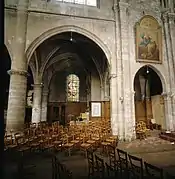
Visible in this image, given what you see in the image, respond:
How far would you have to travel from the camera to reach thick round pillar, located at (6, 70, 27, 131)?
10.3m

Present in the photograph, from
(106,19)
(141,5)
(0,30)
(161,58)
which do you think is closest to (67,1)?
(106,19)

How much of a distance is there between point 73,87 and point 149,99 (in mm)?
11299

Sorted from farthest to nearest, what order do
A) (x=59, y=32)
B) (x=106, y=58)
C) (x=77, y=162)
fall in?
1. (x=106, y=58)
2. (x=59, y=32)
3. (x=77, y=162)

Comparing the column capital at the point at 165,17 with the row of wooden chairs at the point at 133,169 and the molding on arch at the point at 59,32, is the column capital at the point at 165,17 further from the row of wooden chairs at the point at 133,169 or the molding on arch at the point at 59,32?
the row of wooden chairs at the point at 133,169

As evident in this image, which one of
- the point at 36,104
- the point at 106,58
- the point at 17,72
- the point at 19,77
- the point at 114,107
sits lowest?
the point at 114,107

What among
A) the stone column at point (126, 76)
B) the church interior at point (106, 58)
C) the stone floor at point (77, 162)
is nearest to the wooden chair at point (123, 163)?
the stone floor at point (77, 162)

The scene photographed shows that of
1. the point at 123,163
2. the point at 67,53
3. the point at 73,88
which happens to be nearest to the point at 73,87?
the point at 73,88

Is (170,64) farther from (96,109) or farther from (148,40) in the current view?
(96,109)

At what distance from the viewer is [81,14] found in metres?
12.7

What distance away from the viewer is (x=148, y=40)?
13.6 m

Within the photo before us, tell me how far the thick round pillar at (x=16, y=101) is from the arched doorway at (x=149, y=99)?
11.8 meters

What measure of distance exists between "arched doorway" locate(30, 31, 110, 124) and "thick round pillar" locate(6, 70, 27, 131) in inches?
259

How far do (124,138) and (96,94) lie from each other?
985 centimetres

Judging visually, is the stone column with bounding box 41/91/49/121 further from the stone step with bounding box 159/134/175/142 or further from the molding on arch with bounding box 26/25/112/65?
the stone step with bounding box 159/134/175/142
